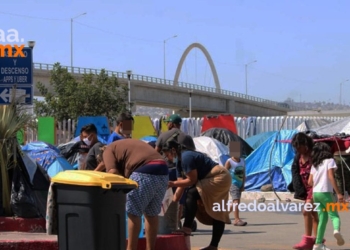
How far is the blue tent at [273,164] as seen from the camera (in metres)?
20.3

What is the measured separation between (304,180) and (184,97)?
64492 mm

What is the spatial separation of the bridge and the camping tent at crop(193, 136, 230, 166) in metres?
33.6

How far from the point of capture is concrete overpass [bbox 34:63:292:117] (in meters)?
64.2

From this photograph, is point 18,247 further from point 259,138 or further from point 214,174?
point 259,138

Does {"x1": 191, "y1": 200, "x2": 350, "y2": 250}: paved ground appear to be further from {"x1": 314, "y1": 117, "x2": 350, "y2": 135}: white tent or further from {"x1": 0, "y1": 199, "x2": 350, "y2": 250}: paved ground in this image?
{"x1": 314, "y1": 117, "x2": 350, "y2": 135}: white tent

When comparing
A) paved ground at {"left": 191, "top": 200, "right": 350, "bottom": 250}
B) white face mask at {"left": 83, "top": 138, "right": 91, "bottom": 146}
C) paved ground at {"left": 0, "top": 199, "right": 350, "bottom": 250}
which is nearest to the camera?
paved ground at {"left": 0, "top": 199, "right": 350, "bottom": 250}

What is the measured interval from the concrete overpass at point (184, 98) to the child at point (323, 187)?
45.3m

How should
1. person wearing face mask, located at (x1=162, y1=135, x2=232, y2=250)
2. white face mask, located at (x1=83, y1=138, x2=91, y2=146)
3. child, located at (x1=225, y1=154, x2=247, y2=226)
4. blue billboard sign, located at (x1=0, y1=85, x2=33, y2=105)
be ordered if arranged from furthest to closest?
child, located at (x1=225, y1=154, x2=247, y2=226) < blue billboard sign, located at (x1=0, y1=85, x2=33, y2=105) < white face mask, located at (x1=83, y1=138, x2=91, y2=146) < person wearing face mask, located at (x1=162, y1=135, x2=232, y2=250)

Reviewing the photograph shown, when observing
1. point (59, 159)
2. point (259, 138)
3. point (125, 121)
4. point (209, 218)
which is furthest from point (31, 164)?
point (259, 138)

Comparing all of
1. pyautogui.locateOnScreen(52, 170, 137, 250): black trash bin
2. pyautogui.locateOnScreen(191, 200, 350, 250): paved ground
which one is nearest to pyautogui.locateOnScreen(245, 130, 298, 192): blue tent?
pyautogui.locateOnScreen(191, 200, 350, 250): paved ground

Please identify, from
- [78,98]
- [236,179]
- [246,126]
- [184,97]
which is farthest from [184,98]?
[236,179]

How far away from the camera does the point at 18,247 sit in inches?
375

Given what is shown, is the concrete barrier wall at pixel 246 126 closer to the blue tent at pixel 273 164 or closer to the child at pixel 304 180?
the blue tent at pixel 273 164

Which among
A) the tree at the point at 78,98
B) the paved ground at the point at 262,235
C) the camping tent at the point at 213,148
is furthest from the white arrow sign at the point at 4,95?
the tree at the point at 78,98
